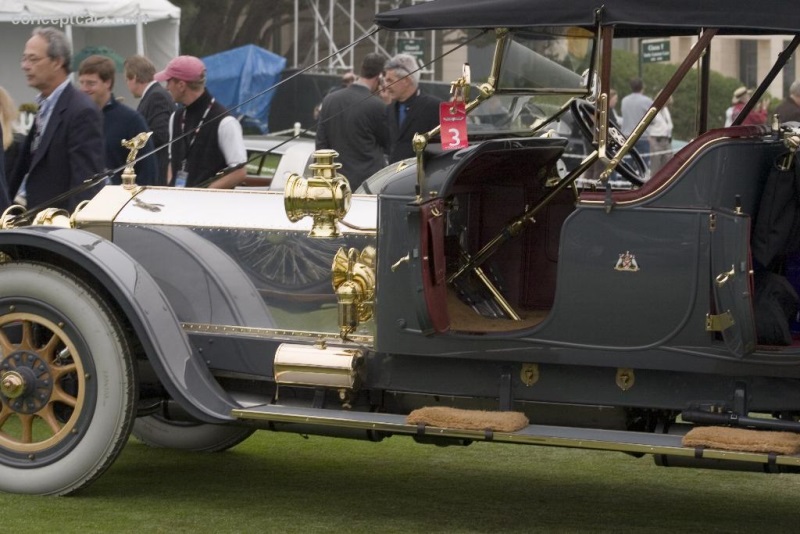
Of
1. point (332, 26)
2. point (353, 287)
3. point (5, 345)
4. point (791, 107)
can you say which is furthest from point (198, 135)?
point (332, 26)

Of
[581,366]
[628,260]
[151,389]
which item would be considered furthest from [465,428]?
[151,389]

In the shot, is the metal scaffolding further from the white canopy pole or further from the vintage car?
the vintage car

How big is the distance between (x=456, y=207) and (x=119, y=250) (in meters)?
1.24

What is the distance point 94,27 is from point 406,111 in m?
9.51

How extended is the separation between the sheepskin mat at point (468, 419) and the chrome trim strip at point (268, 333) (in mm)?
443

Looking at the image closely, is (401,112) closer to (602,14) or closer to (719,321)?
(602,14)

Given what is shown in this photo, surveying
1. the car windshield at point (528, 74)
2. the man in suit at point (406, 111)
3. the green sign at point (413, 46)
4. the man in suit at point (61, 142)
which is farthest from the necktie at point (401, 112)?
the green sign at point (413, 46)

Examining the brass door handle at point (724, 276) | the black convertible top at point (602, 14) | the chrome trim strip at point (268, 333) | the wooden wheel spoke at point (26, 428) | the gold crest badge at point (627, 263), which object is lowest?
the wooden wheel spoke at point (26, 428)

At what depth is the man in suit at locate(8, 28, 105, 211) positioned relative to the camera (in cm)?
641

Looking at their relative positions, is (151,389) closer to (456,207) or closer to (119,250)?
(119,250)

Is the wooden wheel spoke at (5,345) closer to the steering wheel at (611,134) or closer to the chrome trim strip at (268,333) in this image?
the chrome trim strip at (268,333)

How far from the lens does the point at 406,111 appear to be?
363 inches

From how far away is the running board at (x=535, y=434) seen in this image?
435 cm

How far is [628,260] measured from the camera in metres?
4.55
